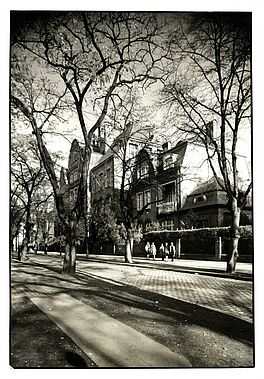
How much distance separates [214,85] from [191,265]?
5.71ft

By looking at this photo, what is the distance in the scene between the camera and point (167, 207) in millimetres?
3082

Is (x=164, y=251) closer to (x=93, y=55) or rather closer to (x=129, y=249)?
(x=129, y=249)

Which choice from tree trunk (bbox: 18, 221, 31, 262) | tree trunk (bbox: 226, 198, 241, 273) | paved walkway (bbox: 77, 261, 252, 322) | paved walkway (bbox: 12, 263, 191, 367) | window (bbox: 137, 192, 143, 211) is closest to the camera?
A: paved walkway (bbox: 12, 263, 191, 367)

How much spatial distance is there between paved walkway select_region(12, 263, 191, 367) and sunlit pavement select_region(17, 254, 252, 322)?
0.36 metres

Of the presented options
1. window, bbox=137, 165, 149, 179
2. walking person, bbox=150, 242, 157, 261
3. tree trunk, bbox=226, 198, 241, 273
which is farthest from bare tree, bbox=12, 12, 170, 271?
tree trunk, bbox=226, 198, 241, 273

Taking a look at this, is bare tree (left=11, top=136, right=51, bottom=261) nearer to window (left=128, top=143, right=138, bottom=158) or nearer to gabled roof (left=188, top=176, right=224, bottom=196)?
window (left=128, top=143, right=138, bottom=158)

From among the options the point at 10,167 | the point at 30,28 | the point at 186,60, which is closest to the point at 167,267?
the point at 10,167

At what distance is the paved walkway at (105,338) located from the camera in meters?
2.55

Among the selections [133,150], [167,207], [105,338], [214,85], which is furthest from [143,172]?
[105,338]

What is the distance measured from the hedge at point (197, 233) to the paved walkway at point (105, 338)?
33.6 inches

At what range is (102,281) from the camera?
3.04 m

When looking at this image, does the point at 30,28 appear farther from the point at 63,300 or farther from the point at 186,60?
the point at 63,300

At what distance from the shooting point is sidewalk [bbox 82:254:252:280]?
9.63 ft

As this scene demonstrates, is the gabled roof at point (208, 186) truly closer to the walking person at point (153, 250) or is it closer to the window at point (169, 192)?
the window at point (169, 192)
